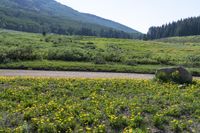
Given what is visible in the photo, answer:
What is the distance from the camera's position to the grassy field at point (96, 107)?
52.7ft

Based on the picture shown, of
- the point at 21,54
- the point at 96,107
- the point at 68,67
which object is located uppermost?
the point at 21,54

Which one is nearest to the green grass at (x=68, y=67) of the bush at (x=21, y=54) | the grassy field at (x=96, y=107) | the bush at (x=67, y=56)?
the bush at (x=21, y=54)

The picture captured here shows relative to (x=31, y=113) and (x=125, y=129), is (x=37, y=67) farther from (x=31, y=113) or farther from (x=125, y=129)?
(x=125, y=129)

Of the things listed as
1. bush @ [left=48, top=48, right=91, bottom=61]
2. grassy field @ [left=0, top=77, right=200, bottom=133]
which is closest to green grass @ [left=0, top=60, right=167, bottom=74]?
bush @ [left=48, top=48, right=91, bottom=61]

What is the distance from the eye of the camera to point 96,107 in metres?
18.6

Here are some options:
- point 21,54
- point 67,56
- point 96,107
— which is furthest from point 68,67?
point 96,107

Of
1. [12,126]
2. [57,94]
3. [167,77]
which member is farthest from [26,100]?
[167,77]

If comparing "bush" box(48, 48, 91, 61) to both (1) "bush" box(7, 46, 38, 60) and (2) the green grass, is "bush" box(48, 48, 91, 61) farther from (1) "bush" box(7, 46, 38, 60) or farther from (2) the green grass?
(2) the green grass

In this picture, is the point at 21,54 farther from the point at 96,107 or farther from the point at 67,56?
the point at 96,107

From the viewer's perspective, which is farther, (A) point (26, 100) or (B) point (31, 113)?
(A) point (26, 100)

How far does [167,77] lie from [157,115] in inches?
438

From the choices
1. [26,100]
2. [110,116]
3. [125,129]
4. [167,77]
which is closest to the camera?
[125,129]

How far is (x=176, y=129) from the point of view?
16.1 m

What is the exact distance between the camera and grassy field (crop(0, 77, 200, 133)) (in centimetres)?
1608
